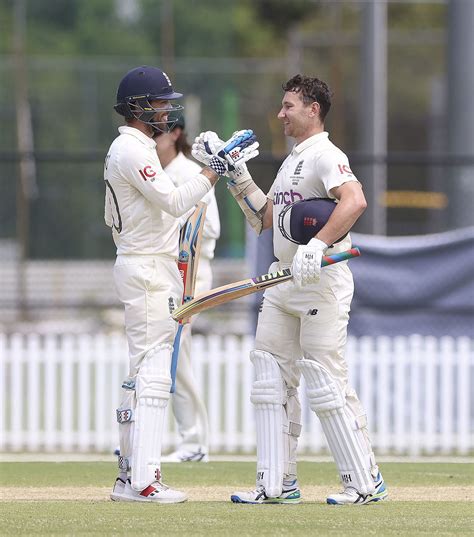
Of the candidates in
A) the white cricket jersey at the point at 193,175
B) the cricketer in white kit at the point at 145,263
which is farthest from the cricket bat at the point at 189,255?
the white cricket jersey at the point at 193,175

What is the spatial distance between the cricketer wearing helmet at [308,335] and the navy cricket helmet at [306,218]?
0.04 ft

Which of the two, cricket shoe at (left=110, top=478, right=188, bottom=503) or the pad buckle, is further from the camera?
the pad buckle

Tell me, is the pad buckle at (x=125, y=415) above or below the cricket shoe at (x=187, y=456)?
above

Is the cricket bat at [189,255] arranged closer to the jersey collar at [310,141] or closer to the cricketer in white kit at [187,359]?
the jersey collar at [310,141]

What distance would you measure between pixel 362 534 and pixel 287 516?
25.1 inches

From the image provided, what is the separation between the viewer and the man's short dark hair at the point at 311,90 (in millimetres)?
7766

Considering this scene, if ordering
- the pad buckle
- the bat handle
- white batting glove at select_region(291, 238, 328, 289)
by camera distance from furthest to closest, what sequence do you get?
the pad buckle
the bat handle
white batting glove at select_region(291, 238, 328, 289)

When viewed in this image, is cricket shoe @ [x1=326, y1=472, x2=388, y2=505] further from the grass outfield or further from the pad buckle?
the pad buckle

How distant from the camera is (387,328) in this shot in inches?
501

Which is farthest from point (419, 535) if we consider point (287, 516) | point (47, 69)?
point (47, 69)

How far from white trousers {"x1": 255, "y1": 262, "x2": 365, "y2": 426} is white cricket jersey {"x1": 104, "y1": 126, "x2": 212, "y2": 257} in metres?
0.63

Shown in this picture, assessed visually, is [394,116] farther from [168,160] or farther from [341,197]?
[341,197]

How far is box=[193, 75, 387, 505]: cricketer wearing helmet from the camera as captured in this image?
7.55m

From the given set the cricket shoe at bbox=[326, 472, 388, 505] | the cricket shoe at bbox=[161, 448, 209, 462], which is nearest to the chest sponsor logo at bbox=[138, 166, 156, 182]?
the cricket shoe at bbox=[326, 472, 388, 505]
